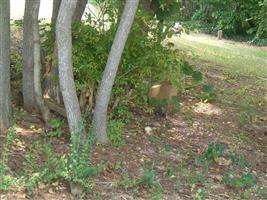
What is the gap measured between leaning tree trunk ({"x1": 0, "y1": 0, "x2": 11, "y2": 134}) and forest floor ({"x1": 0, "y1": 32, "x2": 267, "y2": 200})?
0.70 ft

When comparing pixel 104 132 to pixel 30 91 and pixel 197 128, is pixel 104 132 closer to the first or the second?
pixel 30 91

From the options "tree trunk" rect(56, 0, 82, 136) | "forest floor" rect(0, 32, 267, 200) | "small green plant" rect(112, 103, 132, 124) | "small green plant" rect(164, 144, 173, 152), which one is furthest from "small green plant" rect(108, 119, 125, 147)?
"tree trunk" rect(56, 0, 82, 136)

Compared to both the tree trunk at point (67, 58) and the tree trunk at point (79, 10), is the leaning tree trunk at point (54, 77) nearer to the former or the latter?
the tree trunk at point (79, 10)

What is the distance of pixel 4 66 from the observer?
203 inches

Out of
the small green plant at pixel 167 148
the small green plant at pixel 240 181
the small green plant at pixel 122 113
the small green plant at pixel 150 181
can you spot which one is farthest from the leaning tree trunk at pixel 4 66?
the small green plant at pixel 240 181

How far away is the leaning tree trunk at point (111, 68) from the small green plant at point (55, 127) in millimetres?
451

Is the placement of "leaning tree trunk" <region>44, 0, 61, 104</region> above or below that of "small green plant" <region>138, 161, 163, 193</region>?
above

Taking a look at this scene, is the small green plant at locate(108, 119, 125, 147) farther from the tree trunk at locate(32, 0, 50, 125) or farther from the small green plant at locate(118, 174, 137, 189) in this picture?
the small green plant at locate(118, 174, 137, 189)

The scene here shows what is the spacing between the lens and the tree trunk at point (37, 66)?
5434 mm

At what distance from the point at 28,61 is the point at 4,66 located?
1.65ft

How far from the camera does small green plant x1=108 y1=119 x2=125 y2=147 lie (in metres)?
5.53

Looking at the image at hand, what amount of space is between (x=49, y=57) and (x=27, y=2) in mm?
689

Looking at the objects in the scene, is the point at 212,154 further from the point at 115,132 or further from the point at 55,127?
the point at 55,127

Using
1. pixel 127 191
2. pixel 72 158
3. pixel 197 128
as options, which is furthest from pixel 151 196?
pixel 197 128
